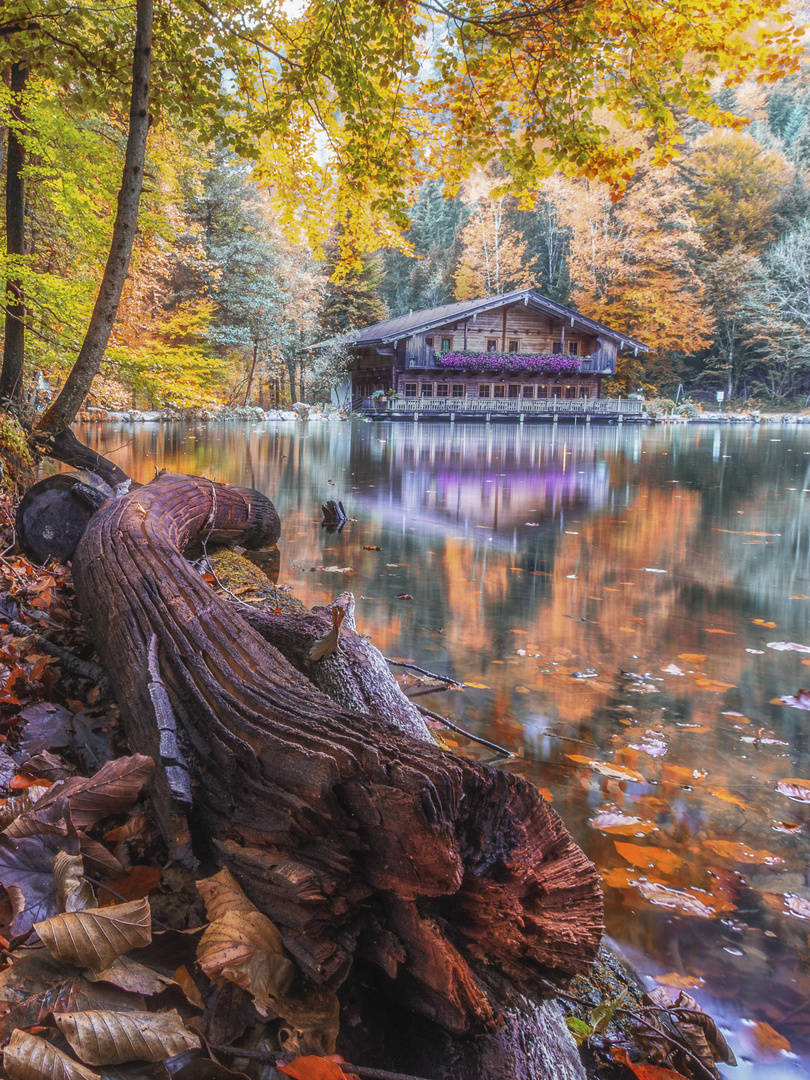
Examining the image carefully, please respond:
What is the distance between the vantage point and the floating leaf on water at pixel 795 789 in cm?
254

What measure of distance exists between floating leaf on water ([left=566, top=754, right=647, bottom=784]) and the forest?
5.87m

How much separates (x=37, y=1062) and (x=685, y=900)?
182 cm

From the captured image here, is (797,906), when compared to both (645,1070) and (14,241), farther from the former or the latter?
(14,241)

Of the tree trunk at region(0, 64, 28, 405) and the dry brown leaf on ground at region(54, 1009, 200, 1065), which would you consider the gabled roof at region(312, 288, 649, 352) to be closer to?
the tree trunk at region(0, 64, 28, 405)

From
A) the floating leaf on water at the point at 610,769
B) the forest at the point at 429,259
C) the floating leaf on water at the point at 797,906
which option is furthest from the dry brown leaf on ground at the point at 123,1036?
the forest at the point at 429,259

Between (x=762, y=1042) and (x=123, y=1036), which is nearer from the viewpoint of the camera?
(x=123, y=1036)

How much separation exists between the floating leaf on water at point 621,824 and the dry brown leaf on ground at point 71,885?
1762 millimetres

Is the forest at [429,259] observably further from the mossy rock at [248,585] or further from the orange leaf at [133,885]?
the orange leaf at [133,885]

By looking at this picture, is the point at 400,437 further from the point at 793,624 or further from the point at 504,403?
the point at 793,624

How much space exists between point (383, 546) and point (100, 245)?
Result: 16.0ft

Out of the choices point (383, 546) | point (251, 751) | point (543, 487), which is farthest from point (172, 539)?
point (543, 487)

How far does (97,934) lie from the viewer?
1.14 metres

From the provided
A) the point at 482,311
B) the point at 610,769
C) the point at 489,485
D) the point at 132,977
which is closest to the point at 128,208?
the point at 610,769

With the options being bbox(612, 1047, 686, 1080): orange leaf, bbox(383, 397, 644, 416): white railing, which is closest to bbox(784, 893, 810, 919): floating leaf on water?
bbox(612, 1047, 686, 1080): orange leaf
